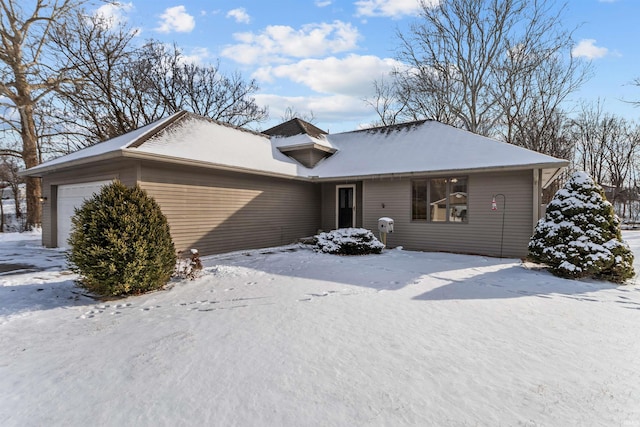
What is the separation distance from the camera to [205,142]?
989 cm

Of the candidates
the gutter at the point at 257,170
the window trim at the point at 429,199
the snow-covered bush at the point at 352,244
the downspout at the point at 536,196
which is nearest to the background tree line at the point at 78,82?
the gutter at the point at 257,170

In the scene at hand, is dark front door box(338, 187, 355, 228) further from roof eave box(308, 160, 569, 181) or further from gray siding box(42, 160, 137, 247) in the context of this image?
gray siding box(42, 160, 137, 247)

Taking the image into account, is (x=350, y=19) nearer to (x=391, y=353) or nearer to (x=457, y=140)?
(x=457, y=140)

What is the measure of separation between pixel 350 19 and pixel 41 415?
12.8 meters

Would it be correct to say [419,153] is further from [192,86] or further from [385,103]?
[192,86]

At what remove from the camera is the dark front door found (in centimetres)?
1251

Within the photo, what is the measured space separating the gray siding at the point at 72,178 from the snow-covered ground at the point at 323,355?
320 cm

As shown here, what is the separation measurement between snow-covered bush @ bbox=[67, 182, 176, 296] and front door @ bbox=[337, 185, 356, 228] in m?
7.80

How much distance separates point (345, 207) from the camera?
12680mm

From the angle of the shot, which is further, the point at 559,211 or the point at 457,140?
the point at 457,140

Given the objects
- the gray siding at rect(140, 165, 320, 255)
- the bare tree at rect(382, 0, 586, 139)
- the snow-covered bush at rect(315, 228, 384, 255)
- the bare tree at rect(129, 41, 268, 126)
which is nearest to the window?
the snow-covered bush at rect(315, 228, 384, 255)

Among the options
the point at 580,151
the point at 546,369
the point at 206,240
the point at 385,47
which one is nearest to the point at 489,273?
the point at 546,369

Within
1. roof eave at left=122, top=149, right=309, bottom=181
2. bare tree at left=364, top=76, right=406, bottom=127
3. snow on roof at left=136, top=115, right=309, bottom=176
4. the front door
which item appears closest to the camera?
roof eave at left=122, top=149, right=309, bottom=181

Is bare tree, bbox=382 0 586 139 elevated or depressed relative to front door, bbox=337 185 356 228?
elevated
